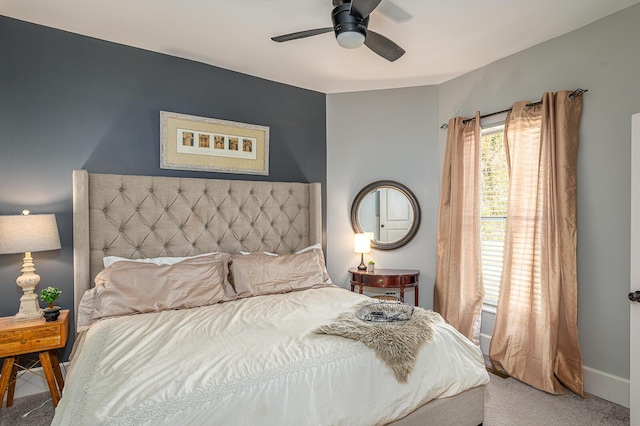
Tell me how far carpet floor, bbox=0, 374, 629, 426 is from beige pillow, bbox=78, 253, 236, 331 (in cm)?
73

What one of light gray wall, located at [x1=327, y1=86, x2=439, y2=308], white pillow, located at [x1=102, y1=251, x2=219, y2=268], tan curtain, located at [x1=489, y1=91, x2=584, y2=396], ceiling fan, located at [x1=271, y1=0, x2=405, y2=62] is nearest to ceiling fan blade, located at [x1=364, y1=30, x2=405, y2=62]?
ceiling fan, located at [x1=271, y1=0, x2=405, y2=62]

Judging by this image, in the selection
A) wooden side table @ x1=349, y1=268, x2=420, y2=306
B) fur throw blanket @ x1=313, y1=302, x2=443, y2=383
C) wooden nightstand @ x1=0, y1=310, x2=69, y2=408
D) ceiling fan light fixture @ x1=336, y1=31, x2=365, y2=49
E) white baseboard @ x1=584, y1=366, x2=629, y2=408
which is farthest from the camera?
wooden side table @ x1=349, y1=268, x2=420, y2=306

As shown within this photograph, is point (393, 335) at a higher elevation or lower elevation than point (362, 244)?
lower

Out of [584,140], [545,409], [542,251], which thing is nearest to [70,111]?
[542,251]

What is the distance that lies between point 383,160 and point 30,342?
3418 mm

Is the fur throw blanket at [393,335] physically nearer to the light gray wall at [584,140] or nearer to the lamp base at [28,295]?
the light gray wall at [584,140]

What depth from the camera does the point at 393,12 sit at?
8.04 ft

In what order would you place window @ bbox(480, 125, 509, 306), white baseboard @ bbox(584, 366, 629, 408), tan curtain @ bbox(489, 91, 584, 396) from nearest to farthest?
white baseboard @ bbox(584, 366, 629, 408) < tan curtain @ bbox(489, 91, 584, 396) < window @ bbox(480, 125, 509, 306)

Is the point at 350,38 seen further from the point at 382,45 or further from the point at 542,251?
the point at 542,251

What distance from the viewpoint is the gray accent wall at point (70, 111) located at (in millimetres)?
2557

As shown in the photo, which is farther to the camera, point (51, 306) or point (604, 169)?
point (604, 169)

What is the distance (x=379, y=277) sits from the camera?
355 cm

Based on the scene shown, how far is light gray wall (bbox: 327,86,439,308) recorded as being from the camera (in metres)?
3.89

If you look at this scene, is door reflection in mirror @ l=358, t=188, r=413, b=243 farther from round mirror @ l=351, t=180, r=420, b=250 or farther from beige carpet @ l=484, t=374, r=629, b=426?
beige carpet @ l=484, t=374, r=629, b=426
